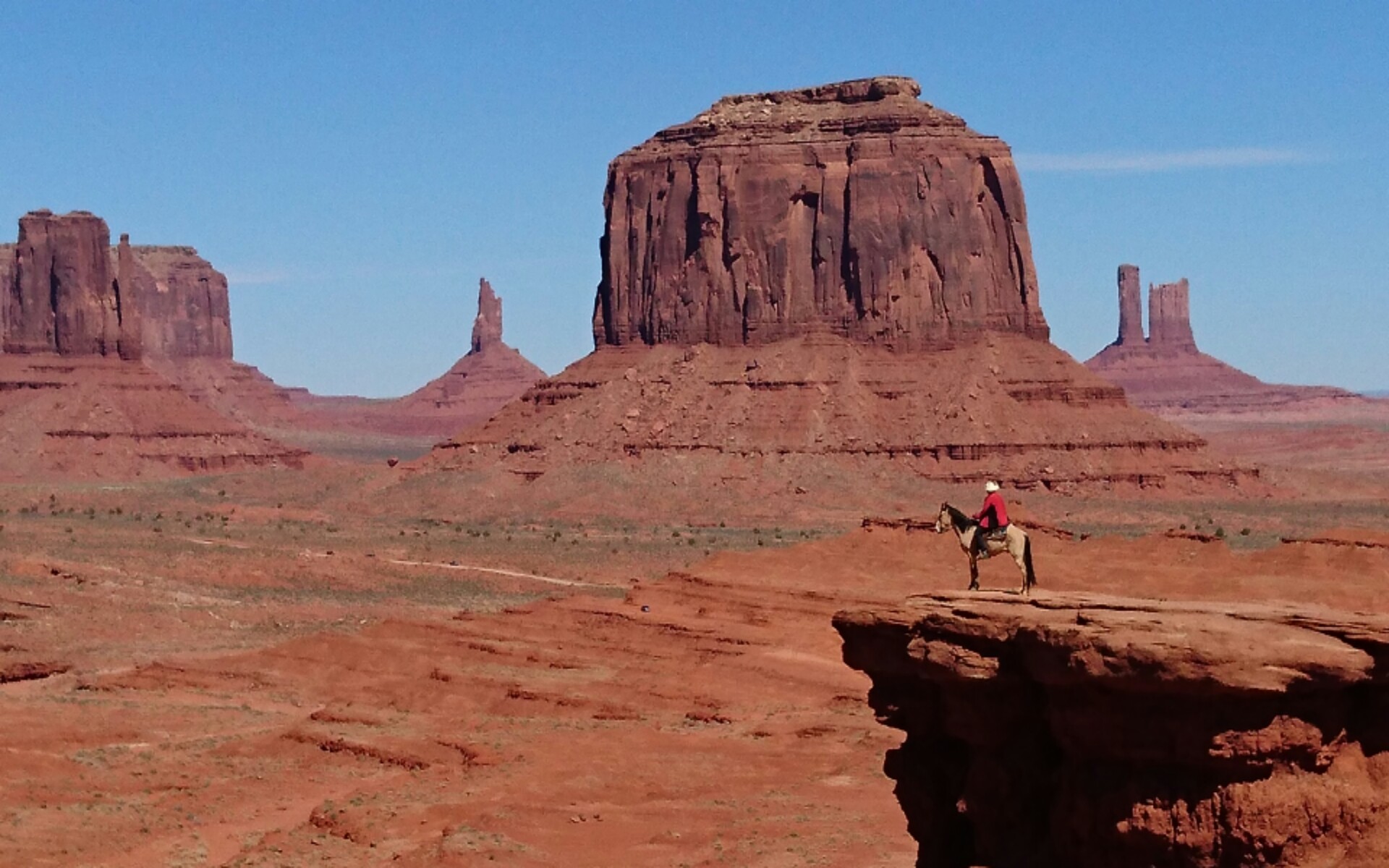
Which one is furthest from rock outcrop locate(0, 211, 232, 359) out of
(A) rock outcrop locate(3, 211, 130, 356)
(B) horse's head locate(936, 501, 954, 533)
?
(B) horse's head locate(936, 501, 954, 533)

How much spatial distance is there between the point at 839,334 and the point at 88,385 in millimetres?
51713

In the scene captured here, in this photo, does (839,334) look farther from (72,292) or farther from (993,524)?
(993,524)

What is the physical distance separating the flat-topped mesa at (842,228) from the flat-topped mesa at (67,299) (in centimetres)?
4494

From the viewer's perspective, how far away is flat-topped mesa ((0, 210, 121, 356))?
13362 cm

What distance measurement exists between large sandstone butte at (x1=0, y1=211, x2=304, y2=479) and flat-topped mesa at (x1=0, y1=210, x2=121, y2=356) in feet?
0.14

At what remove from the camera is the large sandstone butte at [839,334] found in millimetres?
93500

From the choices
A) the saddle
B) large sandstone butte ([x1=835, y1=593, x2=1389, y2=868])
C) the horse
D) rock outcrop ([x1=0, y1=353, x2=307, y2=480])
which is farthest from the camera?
rock outcrop ([x1=0, y1=353, x2=307, y2=480])

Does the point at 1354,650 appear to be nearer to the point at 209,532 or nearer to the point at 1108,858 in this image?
the point at 1108,858

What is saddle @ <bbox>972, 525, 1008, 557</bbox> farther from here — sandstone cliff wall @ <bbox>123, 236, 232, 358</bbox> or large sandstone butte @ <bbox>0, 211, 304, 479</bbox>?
sandstone cliff wall @ <bbox>123, 236, 232, 358</bbox>

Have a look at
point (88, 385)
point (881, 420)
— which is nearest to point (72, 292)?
point (88, 385)

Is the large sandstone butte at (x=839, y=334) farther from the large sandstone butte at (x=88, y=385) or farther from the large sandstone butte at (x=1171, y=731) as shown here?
the large sandstone butte at (x=1171, y=731)

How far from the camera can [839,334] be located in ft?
326

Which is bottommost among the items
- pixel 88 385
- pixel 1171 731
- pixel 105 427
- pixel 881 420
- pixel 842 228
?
pixel 1171 731

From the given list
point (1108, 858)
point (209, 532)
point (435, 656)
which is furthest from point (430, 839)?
point (209, 532)
